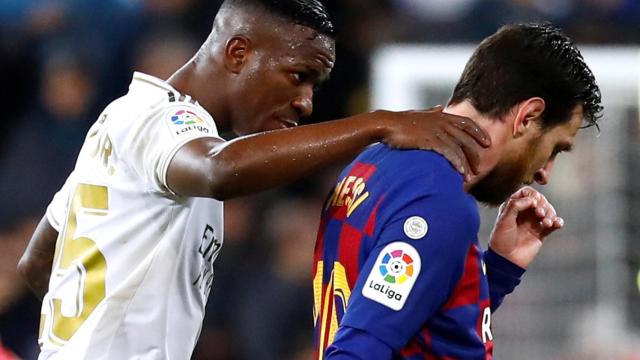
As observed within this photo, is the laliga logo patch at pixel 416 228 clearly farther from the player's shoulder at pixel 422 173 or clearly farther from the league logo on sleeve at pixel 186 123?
the league logo on sleeve at pixel 186 123

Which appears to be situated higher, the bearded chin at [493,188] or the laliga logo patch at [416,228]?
the bearded chin at [493,188]

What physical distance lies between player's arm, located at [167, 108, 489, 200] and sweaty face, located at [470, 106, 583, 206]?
141mm

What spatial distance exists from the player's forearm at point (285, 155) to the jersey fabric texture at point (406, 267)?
3.5 inches

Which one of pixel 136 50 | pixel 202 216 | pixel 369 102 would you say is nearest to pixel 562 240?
pixel 369 102

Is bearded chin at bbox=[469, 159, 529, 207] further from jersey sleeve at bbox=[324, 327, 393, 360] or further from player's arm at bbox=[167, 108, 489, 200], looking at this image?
jersey sleeve at bbox=[324, 327, 393, 360]

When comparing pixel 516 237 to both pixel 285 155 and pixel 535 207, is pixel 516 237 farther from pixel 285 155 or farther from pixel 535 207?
pixel 285 155

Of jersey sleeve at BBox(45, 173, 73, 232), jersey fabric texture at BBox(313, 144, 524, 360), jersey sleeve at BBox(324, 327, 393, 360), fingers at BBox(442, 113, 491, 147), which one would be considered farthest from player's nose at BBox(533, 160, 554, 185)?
jersey sleeve at BBox(45, 173, 73, 232)

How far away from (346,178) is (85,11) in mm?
4116

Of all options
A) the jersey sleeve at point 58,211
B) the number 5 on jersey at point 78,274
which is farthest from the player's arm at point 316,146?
the jersey sleeve at point 58,211

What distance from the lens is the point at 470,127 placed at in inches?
99.7

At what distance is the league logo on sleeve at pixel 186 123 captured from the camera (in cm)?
271

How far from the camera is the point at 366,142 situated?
253 centimetres

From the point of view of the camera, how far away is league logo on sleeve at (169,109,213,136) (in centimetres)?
271

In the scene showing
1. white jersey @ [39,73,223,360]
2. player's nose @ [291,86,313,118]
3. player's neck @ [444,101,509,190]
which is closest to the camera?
player's neck @ [444,101,509,190]
